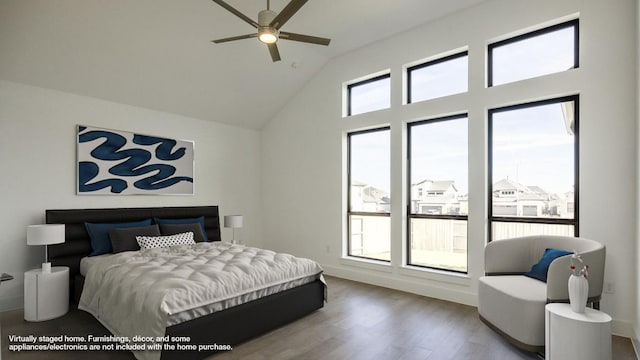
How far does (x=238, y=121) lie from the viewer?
251 inches

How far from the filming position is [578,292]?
2.46 metres

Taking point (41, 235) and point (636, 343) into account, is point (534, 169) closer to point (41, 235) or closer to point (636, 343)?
point (636, 343)

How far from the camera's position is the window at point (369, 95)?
5211mm

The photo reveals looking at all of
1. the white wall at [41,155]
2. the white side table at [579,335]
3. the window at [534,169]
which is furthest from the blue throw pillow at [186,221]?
the white side table at [579,335]

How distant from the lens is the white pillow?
4.46 metres

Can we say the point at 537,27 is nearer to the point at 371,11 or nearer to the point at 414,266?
the point at 371,11

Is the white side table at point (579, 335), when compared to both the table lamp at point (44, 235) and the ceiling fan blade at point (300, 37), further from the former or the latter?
the table lamp at point (44, 235)

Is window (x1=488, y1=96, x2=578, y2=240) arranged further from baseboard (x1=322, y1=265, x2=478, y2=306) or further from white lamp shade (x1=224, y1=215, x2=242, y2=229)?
white lamp shade (x1=224, y1=215, x2=242, y2=229)

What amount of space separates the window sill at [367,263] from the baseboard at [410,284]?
0.06 meters

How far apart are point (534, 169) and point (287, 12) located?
326 cm

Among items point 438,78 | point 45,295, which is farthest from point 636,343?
point 45,295

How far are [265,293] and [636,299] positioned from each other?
11.3ft

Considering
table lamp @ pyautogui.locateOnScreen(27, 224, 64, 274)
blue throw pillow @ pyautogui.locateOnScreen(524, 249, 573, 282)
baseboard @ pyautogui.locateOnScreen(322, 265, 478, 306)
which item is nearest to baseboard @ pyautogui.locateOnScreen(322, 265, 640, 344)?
baseboard @ pyautogui.locateOnScreen(322, 265, 478, 306)

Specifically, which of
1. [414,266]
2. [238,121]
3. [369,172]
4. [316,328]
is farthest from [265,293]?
[238,121]
